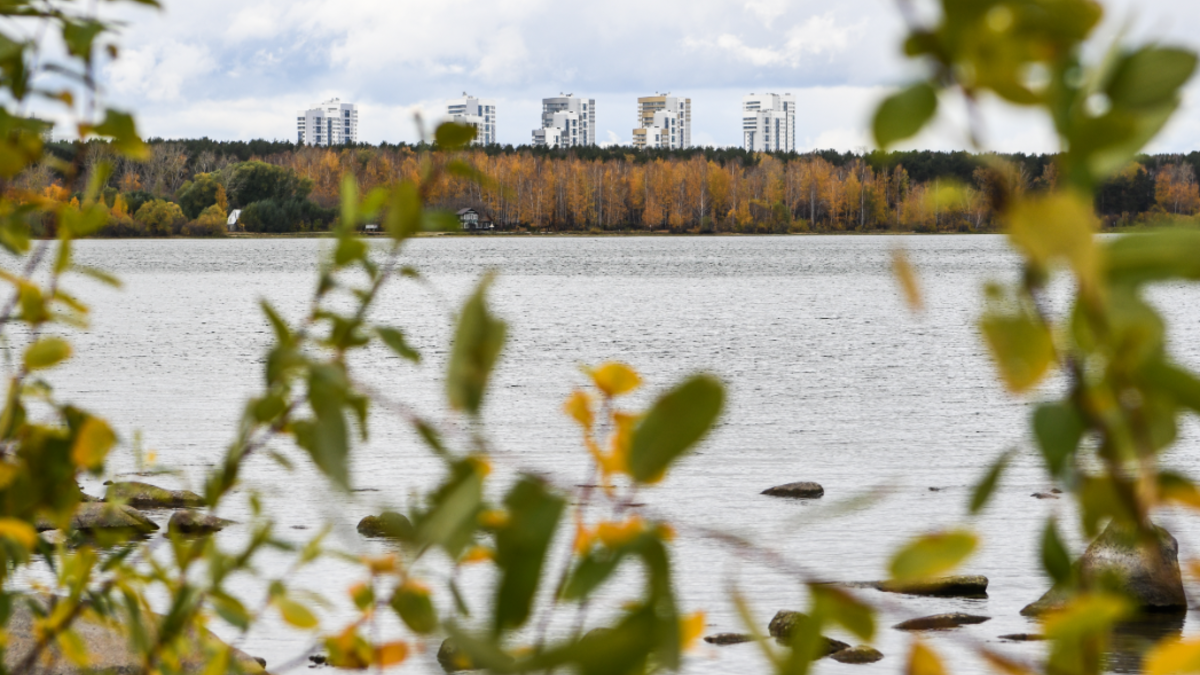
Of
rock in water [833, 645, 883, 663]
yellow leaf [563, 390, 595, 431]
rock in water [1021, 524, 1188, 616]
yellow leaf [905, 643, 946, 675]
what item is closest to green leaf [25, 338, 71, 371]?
yellow leaf [563, 390, 595, 431]

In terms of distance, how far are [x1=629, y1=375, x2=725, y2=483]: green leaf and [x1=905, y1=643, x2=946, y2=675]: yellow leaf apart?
21 cm

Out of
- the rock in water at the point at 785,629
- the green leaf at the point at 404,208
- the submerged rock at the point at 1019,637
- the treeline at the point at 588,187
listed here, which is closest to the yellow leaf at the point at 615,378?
the green leaf at the point at 404,208

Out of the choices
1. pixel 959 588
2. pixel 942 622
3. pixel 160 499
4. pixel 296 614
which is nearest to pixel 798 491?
pixel 959 588

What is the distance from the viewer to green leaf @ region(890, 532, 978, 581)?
27.0 inches

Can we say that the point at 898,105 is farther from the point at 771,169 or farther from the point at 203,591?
the point at 771,169

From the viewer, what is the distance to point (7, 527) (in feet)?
3.28

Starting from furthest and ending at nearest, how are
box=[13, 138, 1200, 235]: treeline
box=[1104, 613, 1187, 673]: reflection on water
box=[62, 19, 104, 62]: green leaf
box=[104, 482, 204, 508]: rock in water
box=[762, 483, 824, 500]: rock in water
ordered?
box=[13, 138, 1200, 235]: treeline
box=[762, 483, 824, 500]: rock in water
box=[104, 482, 204, 508]: rock in water
box=[1104, 613, 1187, 673]: reflection on water
box=[62, 19, 104, 62]: green leaf

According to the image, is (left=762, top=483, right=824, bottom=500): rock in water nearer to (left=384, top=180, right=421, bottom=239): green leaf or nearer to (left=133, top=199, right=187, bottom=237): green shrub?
(left=384, top=180, right=421, bottom=239): green leaf

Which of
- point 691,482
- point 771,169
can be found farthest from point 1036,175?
point 771,169

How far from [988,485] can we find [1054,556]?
104mm

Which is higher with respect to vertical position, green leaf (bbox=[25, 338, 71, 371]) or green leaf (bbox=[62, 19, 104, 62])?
green leaf (bbox=[62, 19, 104, 62])

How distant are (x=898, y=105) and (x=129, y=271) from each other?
94.3 metres

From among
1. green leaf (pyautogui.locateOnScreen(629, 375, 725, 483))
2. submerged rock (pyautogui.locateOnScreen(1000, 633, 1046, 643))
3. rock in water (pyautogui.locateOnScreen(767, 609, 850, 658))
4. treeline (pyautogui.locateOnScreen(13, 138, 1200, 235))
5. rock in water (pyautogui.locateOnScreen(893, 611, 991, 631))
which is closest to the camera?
green leaf (pyautogui.locateOnScreen(629, 375, 725, 483))

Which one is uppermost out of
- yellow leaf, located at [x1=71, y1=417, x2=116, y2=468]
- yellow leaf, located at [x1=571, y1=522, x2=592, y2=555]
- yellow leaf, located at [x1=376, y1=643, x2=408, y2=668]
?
yellow leaf, located at [x1=71, y1=417, x2=116, y2=468]
